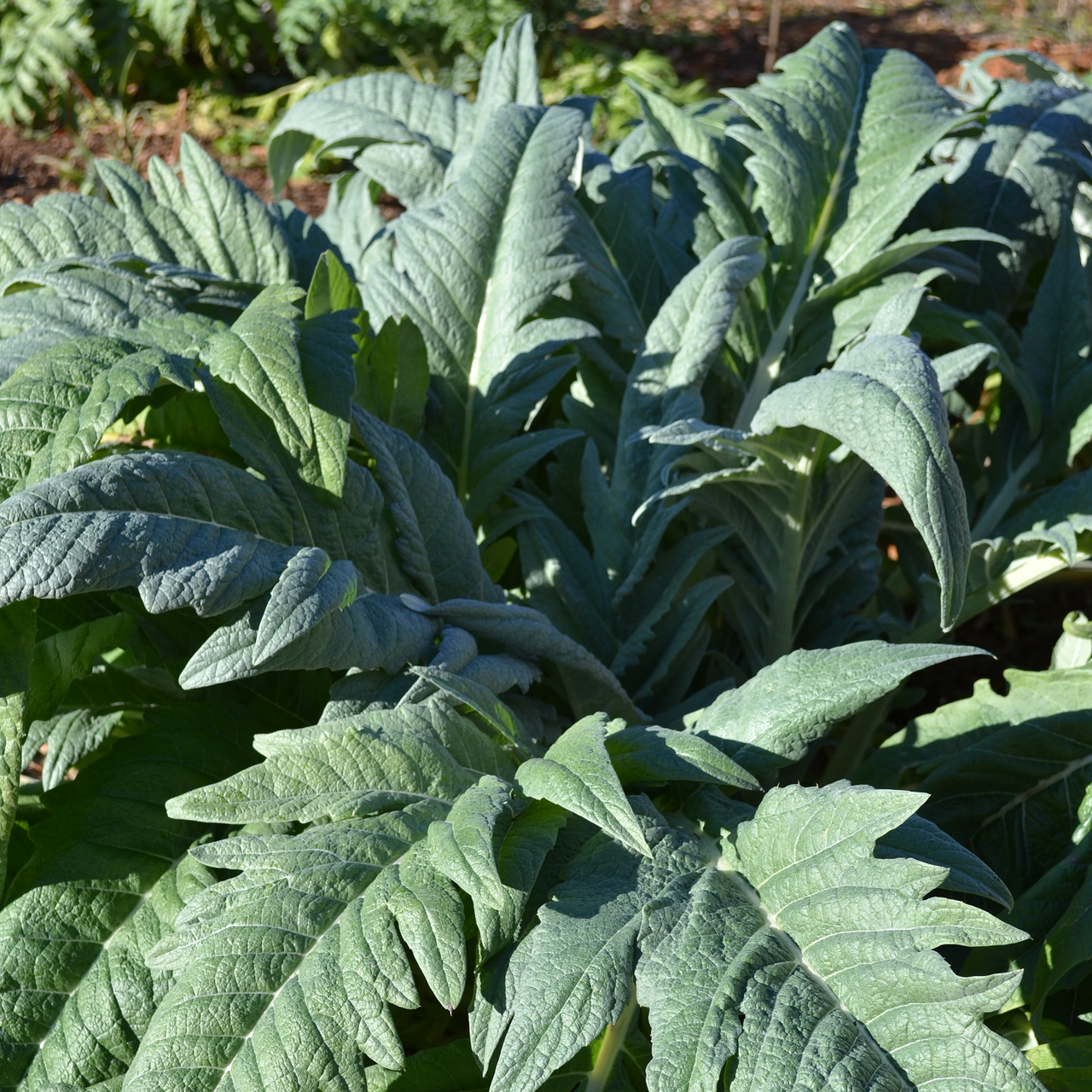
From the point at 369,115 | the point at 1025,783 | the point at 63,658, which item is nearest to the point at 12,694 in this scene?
the point at 63,658

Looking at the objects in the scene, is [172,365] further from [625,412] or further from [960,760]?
[960,760]

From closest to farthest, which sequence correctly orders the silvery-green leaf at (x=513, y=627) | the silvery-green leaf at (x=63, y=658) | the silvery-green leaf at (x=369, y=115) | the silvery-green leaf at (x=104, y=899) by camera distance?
the silvery-green leaf at (x=104, y=899), the silvery-green leaf at (x=63, y=658), the silvery-green leaf at (x=513, y=627), the silvery-green leaf at (x=369, y=115)

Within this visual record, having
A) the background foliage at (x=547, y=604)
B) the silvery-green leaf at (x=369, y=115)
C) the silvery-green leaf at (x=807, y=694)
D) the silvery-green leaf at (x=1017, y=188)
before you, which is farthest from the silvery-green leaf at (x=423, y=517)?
the silvery-green leaf at (x=1017, y=188)

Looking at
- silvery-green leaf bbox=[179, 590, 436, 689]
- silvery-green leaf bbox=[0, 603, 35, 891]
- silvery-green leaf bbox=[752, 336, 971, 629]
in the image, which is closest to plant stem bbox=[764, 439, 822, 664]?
silvery-green leaf bbox=[752, 336, 971, 629]

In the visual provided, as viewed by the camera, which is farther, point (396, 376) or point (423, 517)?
point (396, 376)

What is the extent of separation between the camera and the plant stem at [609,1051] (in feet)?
3.99

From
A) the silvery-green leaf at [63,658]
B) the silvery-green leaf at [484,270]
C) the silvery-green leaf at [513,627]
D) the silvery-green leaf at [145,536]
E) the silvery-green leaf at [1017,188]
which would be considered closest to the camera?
the silvery-green leaf at [145,536]

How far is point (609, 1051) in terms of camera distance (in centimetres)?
123

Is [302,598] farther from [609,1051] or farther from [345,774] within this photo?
[609,1051]

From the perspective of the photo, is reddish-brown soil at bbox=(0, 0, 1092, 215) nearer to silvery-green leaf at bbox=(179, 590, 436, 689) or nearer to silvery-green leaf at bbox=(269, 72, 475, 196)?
silvery-green leaf at bbox=(269, 72, 475, 196)

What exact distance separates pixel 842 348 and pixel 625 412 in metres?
0.46

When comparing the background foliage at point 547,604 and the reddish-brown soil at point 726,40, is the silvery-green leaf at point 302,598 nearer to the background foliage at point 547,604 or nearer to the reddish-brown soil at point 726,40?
the background foliage at point 547,604

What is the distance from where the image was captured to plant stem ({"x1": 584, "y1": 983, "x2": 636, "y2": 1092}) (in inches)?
47.9

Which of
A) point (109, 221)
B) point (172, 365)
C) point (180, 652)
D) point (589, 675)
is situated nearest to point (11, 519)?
point (172, 365)
